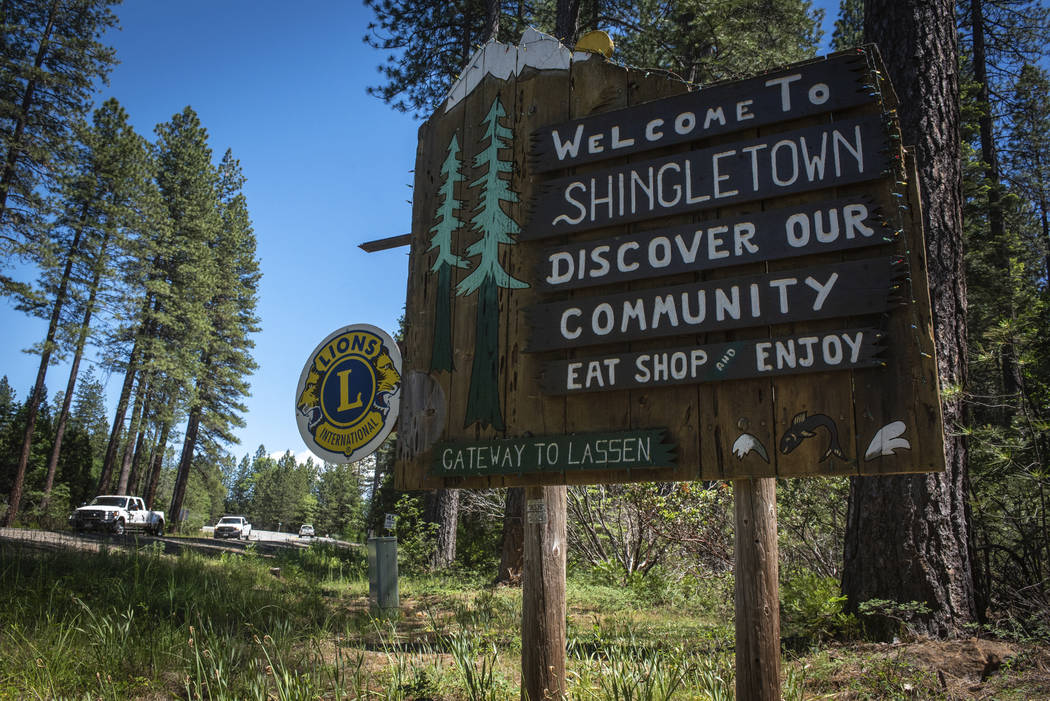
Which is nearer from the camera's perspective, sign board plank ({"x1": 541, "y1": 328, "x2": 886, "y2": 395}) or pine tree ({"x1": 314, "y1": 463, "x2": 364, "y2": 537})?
sign board plank ({"x1": 541, "y1": 328, "x2": 886, "y2": 395})

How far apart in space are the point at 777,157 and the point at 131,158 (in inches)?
1156

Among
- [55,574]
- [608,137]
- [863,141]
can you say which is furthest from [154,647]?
[863,141]

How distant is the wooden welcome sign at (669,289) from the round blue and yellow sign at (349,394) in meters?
0.19

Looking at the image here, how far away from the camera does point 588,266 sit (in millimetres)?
3688

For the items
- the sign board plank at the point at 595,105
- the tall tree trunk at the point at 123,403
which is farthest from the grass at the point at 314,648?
the tall tree trunk at the point at 123,403

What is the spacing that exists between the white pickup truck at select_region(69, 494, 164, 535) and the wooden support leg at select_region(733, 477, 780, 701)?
22.6 m

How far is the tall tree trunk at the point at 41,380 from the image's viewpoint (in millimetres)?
21969

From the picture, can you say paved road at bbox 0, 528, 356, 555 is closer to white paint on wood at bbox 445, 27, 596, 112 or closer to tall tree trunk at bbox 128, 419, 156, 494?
white paint on wood at bbox 445, 27, 596, 112

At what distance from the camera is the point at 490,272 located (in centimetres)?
417

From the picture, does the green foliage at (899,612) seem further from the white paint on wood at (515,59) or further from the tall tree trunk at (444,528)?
the tall tree trunk at (444,528)

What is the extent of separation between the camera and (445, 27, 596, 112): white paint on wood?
432cm

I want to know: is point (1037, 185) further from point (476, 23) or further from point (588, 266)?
point (588, 266)

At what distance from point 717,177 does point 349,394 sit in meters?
2.79

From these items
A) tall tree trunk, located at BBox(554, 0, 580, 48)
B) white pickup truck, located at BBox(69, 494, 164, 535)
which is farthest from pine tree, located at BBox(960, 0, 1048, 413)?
white pickup truck, located at BBox(69, 494, 164, 535)
